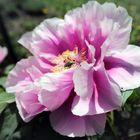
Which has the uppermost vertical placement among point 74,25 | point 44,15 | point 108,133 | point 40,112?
point 74,25

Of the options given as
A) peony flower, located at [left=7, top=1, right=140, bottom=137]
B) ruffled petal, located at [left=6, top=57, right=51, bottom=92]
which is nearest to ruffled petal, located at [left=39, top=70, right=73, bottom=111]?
peony flower, located at [left=7, top=1, right=140, bottom=137]

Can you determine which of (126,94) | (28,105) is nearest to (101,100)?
(126,94)

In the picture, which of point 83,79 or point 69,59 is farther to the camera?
point 69,59

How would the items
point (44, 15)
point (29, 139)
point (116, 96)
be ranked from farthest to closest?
1. point (44, 15)
2. point (29, 139)
3. point (116, 96)

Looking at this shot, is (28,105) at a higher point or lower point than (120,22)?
lower

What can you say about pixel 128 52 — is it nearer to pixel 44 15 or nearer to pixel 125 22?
pixel 125 22

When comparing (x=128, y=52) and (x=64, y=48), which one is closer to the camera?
(x=128, y=52)

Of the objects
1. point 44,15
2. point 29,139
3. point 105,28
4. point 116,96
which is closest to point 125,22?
point 105,28

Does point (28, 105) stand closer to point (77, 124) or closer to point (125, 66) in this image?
point (77, 124)

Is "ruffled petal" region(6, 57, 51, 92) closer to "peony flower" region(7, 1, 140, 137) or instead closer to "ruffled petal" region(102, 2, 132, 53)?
"peony flower" region(7, 1, 140, 137)
